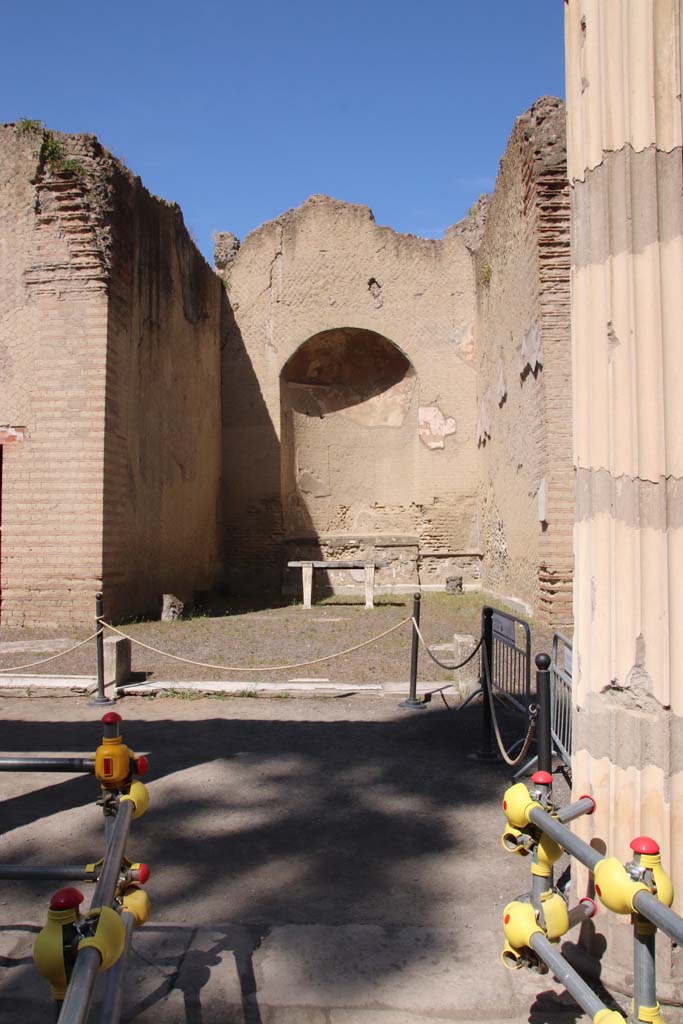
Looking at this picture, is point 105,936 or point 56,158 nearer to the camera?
point 105,936

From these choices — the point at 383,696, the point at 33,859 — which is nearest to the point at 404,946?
the point at 33,859

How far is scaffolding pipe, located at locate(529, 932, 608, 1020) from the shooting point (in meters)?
1.78

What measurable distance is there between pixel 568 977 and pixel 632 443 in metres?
1.41

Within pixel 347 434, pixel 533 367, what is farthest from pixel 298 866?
pixel 347 434

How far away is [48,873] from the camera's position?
1951 millimetres

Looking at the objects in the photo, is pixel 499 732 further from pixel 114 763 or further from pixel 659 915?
pixel 659 915

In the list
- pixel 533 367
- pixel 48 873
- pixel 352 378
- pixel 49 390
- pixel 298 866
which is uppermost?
pixel 352 378

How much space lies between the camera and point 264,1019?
91.6 inches

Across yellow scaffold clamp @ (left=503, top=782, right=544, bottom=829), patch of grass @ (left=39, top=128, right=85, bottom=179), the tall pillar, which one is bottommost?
yellow scaffold clamp @ (left=503, top=782, right=544, bottom=829)

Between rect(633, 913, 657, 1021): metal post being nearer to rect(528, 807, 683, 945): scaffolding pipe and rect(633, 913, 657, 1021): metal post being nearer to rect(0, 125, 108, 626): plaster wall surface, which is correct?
rect(528, 807, 683, 945): scaffolding pipe

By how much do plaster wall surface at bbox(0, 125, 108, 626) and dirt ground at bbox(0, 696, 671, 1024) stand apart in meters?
4.53

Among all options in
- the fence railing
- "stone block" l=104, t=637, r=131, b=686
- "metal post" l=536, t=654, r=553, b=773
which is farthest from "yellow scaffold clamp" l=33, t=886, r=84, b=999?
"stone block" l=104, t=637, r=131, b=686

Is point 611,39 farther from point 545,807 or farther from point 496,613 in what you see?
point 496,613

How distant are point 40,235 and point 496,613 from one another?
342 inches
